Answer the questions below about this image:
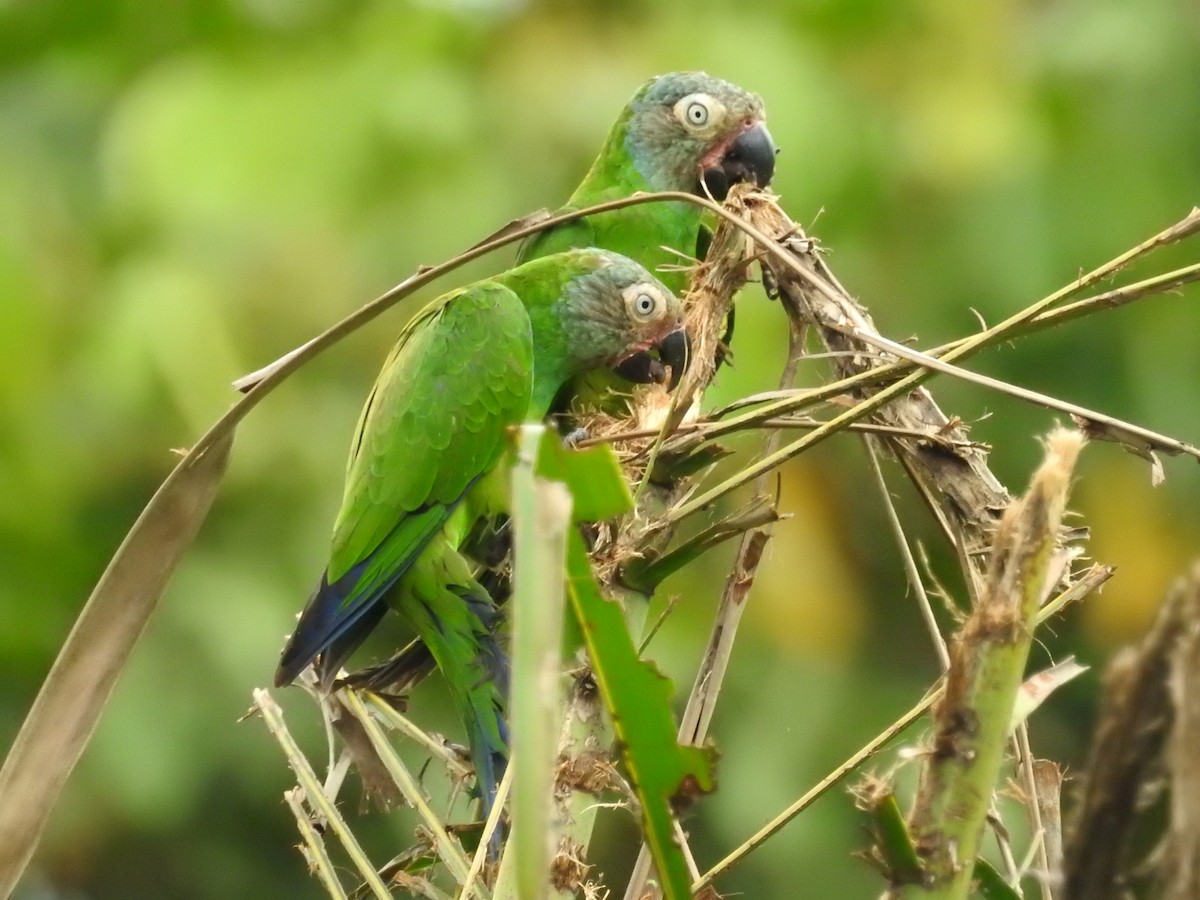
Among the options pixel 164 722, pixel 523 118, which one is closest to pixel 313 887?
pixel 164 722

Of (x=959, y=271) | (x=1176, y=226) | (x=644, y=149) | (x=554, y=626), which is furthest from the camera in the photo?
(x=959, y=271)

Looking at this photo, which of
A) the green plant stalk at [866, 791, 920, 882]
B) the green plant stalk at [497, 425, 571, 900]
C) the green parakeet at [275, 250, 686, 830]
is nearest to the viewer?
the green plant stalk at [497, 425, 571, 900]

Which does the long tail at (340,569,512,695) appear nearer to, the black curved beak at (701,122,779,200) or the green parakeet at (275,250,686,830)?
the green parakeet at (275,250,686,830)

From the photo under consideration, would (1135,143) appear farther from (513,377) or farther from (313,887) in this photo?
(313,887)

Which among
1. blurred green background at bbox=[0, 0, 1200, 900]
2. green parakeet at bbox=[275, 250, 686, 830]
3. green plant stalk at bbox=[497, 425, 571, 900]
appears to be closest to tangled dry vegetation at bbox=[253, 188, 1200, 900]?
green plant stalk at bbox=[497, 425, 571, 900]

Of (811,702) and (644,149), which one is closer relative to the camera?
(644,149)

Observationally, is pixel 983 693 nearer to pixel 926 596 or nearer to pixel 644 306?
pixel 926 596
